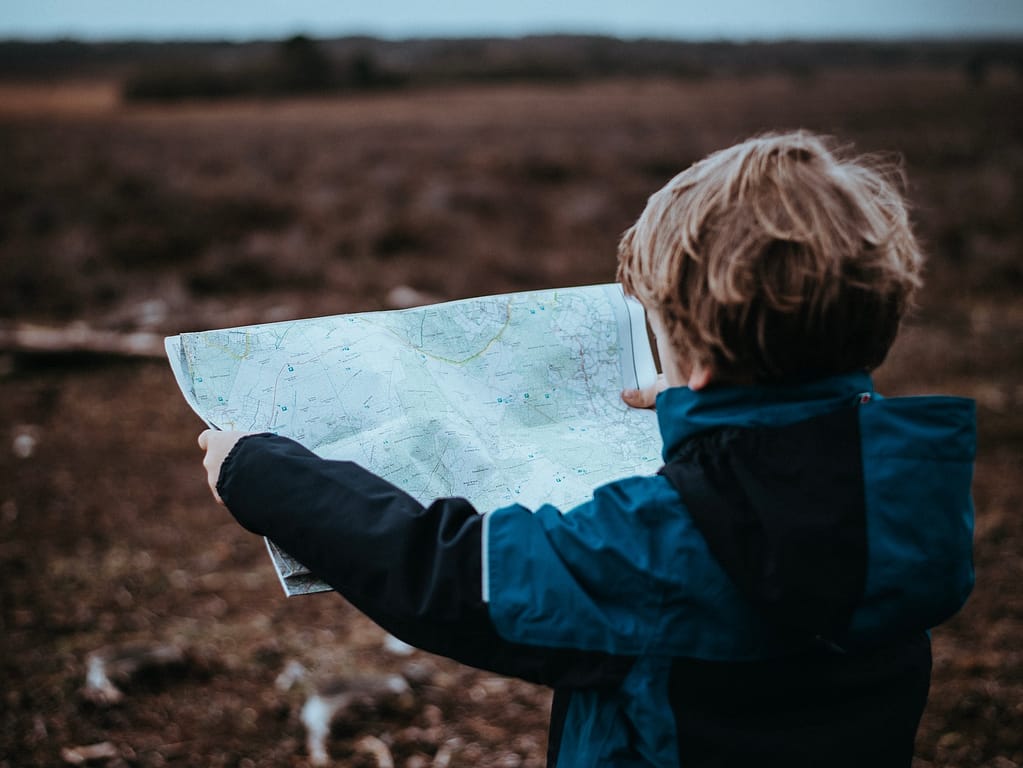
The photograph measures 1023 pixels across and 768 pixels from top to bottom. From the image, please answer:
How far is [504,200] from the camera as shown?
1362 cm

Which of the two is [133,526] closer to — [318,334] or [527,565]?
[318,334]

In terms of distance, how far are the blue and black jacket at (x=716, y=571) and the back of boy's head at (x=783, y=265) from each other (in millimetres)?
58

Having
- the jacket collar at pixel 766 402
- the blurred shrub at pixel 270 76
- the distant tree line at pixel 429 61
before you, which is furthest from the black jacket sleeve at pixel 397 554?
the blurred shrub at pixel 270 76

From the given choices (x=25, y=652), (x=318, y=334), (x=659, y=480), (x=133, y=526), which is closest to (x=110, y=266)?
(x=133, y=526)

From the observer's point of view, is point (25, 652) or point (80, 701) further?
point (25, 652)

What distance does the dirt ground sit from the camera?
2980 mm

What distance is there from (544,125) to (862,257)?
73.8ft

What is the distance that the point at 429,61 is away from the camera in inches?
1719

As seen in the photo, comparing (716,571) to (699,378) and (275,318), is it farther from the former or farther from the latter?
(275,318)

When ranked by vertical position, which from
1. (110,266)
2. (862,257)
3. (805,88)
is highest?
(805,88)

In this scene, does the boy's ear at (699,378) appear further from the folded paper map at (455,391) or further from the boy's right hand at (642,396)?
the boy's right hand at (642,396)

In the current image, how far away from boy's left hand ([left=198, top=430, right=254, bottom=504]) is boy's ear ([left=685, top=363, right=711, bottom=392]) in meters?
0.68

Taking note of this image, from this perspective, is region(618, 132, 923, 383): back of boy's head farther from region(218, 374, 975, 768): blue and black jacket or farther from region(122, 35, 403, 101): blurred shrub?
region(122, 35, 403, 101): blurred shrub

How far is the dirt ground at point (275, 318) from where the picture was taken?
298 cm
